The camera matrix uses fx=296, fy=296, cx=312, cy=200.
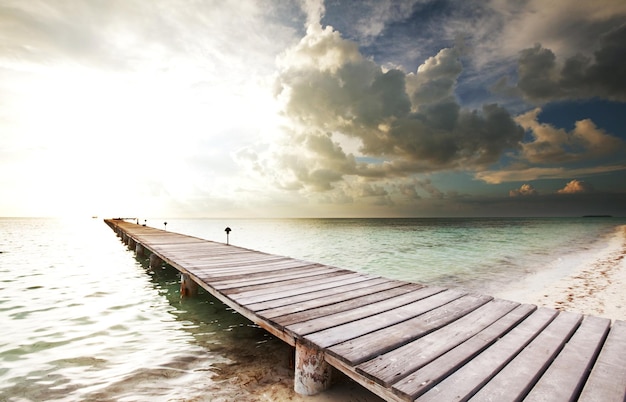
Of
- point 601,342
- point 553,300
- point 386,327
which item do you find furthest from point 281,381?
→ point 553,300

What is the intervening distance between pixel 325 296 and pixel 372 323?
4.24 feet

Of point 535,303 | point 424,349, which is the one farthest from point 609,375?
point 535,303

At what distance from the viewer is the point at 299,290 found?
199 inches

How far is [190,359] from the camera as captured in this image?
4.48 m

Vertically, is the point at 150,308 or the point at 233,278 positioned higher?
the point at 233,278

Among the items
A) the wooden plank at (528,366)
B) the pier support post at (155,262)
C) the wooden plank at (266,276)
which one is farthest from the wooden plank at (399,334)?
the pier support post at (155,262)

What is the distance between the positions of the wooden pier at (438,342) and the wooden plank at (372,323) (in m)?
0.01

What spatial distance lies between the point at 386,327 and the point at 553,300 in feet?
25.4

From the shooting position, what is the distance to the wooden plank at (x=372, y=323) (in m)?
3.08

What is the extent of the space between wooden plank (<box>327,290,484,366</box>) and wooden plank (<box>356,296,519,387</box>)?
0.22 ft

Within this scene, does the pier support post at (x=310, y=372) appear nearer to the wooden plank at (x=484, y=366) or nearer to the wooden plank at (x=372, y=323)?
the wooden plank at (x=372, y=323)

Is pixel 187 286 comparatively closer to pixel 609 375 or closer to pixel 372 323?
pixel 372 323

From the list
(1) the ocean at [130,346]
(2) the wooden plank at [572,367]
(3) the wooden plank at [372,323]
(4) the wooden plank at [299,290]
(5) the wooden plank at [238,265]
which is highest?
(2) the wooden plank at [572,367]

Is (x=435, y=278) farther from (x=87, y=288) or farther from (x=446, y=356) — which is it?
(x=87, y=288)
